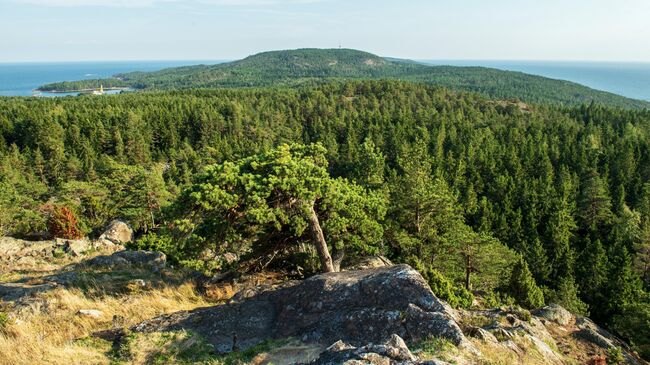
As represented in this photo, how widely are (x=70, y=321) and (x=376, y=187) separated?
2540 centimetres

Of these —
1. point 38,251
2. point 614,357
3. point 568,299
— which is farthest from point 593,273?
point 38,251

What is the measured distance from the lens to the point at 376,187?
3322 cm

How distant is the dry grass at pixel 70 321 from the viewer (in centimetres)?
805

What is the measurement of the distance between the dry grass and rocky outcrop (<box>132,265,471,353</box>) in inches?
67.0

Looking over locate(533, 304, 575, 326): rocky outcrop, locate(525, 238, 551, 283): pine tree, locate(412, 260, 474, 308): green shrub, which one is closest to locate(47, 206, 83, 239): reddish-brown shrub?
locate(412, 260, 474, 308): green shrub

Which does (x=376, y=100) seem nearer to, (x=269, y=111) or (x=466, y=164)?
(x=269, y=111)

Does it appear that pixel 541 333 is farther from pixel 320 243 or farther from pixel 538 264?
pixel 538 264

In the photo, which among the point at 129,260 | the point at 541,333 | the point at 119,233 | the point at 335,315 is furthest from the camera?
the point at 119,233

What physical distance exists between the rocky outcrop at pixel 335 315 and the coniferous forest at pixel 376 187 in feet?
12.5

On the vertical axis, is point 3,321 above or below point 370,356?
below

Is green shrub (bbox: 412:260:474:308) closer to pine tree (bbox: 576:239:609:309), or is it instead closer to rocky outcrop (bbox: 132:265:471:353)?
rocky outcrop (bbox: 132:265:471:353)

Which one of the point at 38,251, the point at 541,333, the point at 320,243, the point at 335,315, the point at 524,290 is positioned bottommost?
the point at 524,290

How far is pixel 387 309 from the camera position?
9531mm

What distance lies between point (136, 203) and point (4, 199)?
11.4 metres
